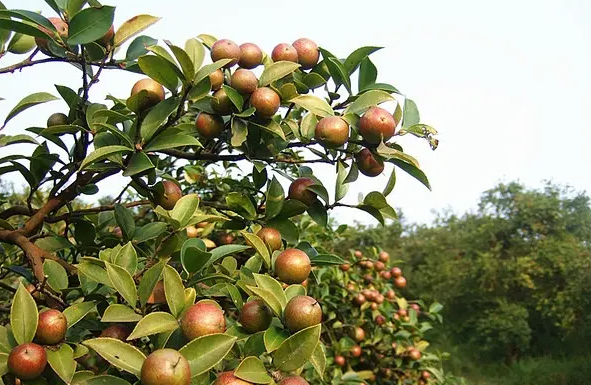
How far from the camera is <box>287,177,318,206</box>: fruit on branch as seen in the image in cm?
111

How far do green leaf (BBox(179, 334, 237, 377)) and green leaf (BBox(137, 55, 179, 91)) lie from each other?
1.58 ft

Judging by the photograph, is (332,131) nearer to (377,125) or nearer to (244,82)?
(377,125)

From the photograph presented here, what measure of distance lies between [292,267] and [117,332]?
289 mm

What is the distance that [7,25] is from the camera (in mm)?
970

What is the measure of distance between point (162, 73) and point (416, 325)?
2.67m

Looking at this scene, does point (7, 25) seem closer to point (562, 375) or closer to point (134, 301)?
point (134, 301)

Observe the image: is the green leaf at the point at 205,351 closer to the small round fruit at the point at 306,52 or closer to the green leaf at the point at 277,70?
the green leaf at the point at 277,70

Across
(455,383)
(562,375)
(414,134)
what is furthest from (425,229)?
(414,134)

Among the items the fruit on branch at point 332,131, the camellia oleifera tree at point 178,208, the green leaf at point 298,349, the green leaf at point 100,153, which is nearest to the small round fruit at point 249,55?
the camellia oleifera tree at point 178,208

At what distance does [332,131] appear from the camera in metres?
0.98

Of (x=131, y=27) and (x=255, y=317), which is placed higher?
(x=131, y=27)

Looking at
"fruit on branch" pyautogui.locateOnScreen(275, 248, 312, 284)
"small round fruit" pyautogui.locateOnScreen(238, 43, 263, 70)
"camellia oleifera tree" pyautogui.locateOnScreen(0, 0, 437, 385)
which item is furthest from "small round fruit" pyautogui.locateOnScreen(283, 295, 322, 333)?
"small round fruit" pyautogui.locateOnScreen(238, 43, 263, 70)

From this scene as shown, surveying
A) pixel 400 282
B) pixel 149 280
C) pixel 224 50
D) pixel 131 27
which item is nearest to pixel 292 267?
pixel 149 280

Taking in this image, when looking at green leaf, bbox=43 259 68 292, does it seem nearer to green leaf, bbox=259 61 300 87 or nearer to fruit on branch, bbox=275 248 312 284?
fruit on branch, bbox=275 248 312 284
